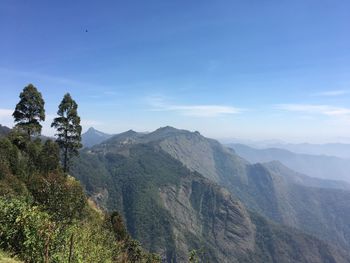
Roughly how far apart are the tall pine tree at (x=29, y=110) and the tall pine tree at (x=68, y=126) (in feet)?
10.7

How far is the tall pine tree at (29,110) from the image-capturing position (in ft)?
190

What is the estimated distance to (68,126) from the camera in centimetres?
6062

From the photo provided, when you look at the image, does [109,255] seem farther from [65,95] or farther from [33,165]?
[65,95]

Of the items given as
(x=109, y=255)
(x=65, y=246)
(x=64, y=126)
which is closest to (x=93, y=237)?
(x=109, y=255)

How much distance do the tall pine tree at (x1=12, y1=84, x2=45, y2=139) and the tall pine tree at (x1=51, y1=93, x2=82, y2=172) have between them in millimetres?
3263

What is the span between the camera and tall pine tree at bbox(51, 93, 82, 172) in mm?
60000

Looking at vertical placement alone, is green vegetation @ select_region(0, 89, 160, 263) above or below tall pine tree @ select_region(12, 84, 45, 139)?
below

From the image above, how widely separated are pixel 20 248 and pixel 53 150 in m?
38.3

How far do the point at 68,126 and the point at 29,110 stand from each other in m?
6.91

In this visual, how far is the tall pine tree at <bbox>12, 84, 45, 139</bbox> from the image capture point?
58.0 metres

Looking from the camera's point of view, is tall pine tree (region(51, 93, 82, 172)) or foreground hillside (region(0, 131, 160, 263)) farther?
tall pine tree (region(51, 93, 82, 172))

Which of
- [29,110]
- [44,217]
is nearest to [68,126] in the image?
[29,110]

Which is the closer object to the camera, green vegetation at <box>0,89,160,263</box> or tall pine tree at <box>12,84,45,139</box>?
green vegetation at <box>0,89,160,263</box>

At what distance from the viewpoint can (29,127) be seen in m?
58.2
